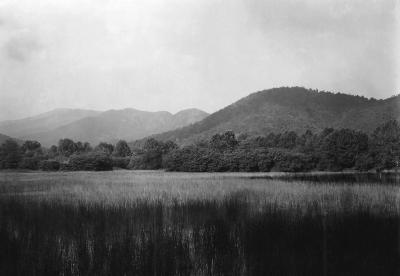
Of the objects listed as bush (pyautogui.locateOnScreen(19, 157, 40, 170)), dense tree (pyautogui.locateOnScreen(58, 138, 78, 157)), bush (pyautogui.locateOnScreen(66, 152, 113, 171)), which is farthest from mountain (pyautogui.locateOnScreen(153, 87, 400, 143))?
bush (pyautogui.locateOnScreen(19, 157, 40, 170))

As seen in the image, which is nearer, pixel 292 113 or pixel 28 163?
pixel 28 163

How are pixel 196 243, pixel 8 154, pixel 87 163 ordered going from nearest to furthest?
pixel 196 243 → pixel 8 154 → pixel 87 163

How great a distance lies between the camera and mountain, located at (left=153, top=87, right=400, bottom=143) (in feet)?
288

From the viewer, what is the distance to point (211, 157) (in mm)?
46531

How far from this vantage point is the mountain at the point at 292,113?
87.8 m

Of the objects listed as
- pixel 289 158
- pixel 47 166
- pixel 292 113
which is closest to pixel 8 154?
pixel 47 166

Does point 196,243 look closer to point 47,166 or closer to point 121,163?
point 47,166

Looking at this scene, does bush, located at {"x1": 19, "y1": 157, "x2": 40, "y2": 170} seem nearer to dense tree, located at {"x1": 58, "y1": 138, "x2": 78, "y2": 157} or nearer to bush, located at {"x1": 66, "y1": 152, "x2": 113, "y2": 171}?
bush, located at {"x1": 66, "y1": 152, "x2": 113, "y2": 171}

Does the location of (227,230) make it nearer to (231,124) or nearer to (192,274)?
(192,274)

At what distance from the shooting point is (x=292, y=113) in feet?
349

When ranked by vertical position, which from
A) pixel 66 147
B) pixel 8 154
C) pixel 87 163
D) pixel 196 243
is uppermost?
pixel 66 147

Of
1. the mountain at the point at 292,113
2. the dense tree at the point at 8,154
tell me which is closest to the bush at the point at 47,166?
the dense tree at the point at 8,154

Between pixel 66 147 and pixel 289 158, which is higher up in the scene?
pixel 66 147

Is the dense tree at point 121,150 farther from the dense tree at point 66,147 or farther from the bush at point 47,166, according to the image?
the bush at point 47,166
